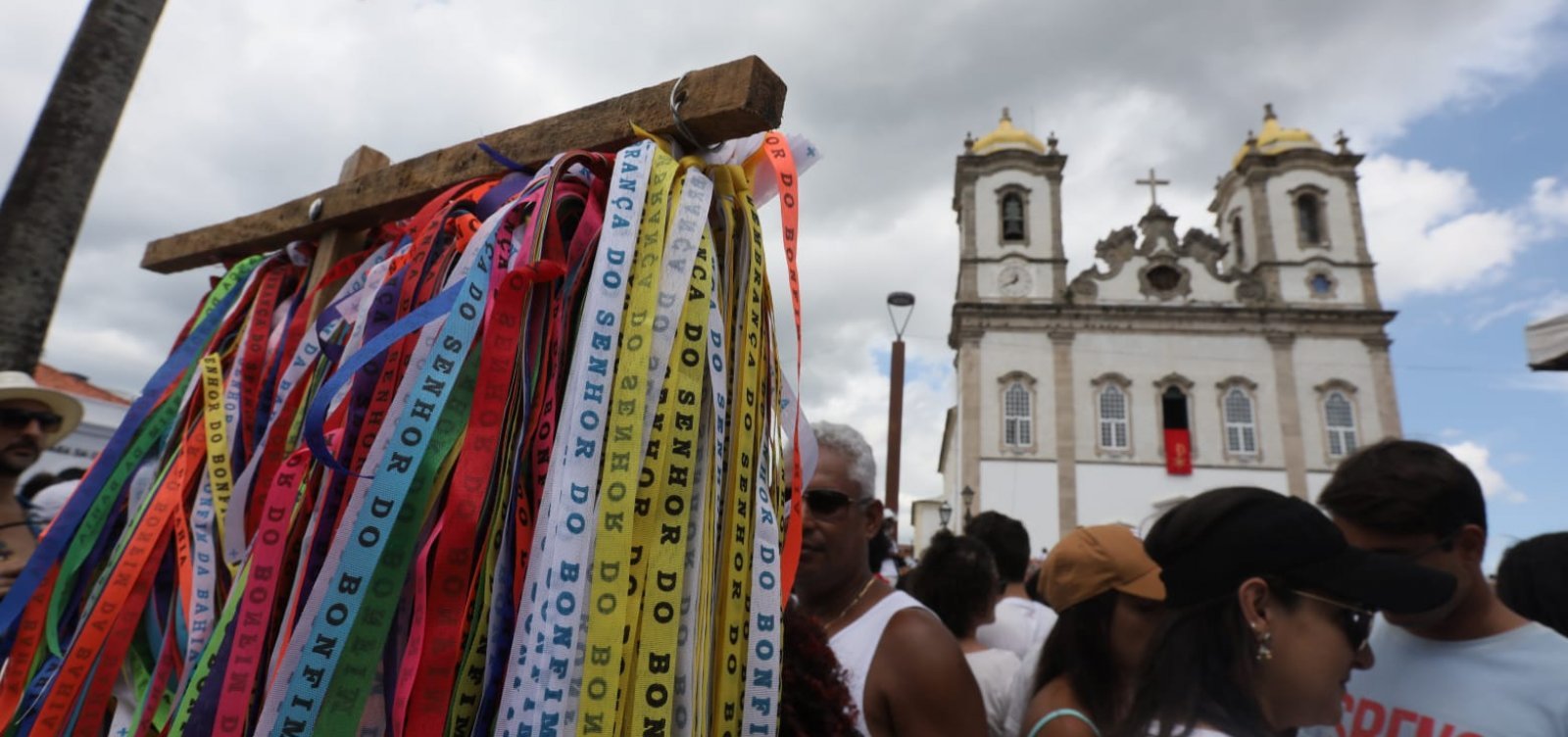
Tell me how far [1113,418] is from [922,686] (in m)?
24.3

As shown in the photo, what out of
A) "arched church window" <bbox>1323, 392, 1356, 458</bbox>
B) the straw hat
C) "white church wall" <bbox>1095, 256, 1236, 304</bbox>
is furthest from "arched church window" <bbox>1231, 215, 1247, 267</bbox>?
the straw hat

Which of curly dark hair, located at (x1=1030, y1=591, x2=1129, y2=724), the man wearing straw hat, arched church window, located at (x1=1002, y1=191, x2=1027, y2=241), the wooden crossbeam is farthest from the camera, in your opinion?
arched church window, located at (x1=1002, y1=191, x2=1027, y2=241)

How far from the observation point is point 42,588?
1.50m

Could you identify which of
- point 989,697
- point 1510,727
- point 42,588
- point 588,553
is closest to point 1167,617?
point 1510,727

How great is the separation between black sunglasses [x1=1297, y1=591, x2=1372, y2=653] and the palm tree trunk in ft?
11.8

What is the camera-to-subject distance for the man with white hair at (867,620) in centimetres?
190

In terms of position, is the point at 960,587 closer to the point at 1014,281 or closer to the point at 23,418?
the point at 23,418

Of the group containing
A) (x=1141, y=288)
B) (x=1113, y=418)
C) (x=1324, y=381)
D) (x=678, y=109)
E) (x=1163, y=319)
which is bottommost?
(x=678, y=109)

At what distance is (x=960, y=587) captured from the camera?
337 cm

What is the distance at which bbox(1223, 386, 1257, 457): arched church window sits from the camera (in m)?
24.1

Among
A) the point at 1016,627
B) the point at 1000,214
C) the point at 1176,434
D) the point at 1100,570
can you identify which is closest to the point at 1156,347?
the point at 1176,434

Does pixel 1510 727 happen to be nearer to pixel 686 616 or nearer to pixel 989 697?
pixel 989 697

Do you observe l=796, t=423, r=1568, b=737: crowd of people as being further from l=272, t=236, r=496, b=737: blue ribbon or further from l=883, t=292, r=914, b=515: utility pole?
l=883, t=292, r=914, b=515: utility pole

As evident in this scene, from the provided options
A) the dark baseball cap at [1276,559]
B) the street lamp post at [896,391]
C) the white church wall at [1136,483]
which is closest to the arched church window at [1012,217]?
the white church wall at [1136,483]
